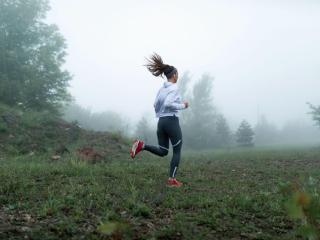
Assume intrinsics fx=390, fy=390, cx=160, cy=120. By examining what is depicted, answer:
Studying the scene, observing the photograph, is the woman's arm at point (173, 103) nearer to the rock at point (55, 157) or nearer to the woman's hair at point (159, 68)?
the woman's hair at point (159, 68)

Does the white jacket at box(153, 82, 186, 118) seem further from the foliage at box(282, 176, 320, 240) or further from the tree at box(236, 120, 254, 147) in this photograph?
the tree at box(236, 120, 254, 147)

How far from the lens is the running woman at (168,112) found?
330 inches

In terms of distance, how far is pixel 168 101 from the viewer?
8320 mm

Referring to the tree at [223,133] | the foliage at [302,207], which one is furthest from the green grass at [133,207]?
the tree at [223,133]

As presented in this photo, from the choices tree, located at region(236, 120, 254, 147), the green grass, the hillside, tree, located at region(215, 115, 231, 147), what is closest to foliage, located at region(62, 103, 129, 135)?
tree, located at region(215, 115, 231, 147)

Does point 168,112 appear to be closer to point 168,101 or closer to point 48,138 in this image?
point 168,101

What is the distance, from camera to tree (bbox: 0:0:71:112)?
28484mm

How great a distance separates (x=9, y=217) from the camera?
18.7ft

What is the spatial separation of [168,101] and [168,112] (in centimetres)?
29

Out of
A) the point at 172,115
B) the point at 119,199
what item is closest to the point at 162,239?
the point at 119,199

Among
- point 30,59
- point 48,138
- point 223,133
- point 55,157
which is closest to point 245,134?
point 223,133

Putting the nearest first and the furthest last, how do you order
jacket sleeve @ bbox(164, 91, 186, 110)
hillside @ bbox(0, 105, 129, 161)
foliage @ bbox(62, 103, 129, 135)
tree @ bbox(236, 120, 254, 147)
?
jacket sleeve @ bbox(164, 91, 186, 110) → hillside @ bbox(0, 105, 129, 161) → tree @ bbox(236, 120, 254, 147) → foliage @ bbox(62, 103, 129, 135)

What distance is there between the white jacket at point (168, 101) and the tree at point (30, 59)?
2184 cm

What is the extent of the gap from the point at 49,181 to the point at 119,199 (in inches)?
96.4
